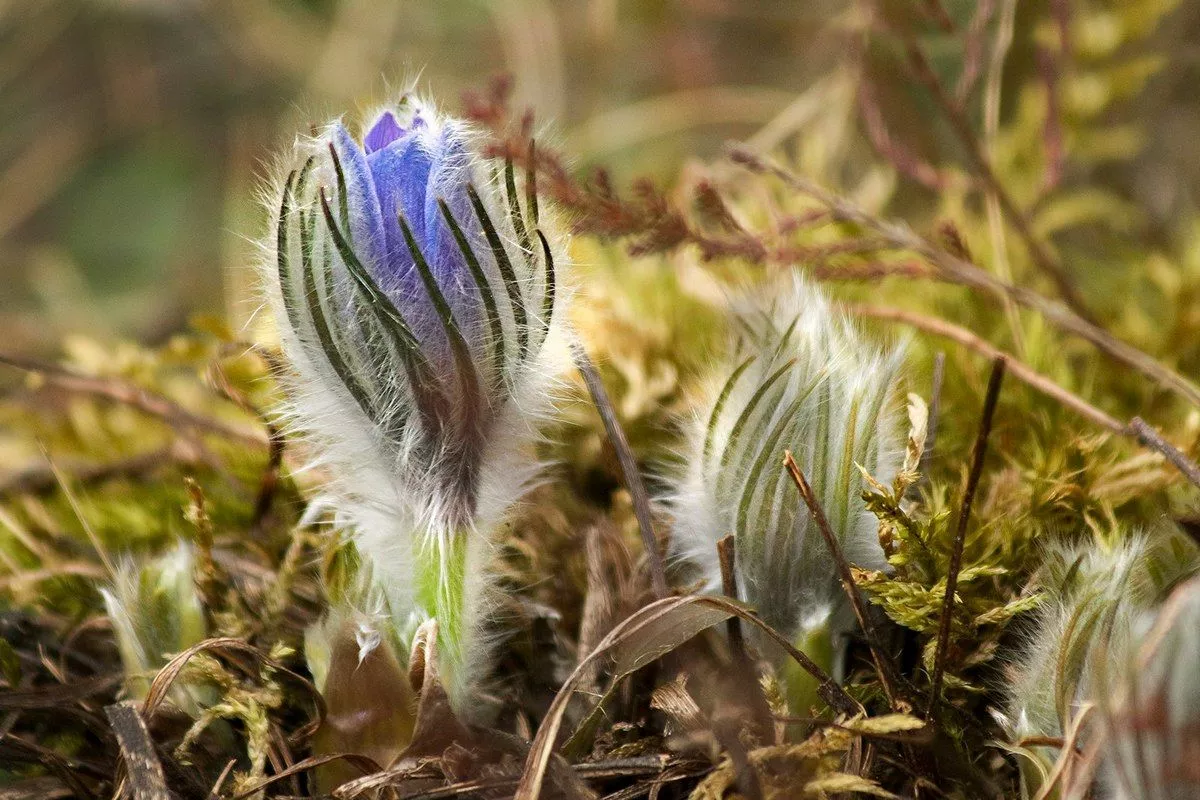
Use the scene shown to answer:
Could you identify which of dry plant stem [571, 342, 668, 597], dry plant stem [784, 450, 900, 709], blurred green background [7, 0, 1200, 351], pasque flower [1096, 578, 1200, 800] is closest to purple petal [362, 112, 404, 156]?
dry plant stem [571, 342, 668, 597]

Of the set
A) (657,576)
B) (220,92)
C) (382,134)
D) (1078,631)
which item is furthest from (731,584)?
(220,92)

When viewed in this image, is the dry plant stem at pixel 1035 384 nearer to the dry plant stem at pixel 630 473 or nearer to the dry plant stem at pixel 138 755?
the dry plant stem at pixel 630 473

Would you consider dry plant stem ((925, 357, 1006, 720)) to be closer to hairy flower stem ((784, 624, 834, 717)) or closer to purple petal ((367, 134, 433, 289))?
hairy flower stem ((784, 624, 834, 717))

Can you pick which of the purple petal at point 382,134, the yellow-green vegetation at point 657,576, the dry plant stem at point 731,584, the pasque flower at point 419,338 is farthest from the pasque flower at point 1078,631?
the purple petal at point 382,134

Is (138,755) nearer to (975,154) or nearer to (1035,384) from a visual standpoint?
(1035,384)

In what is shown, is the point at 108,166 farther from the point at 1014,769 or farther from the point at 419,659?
the point at 1014,769

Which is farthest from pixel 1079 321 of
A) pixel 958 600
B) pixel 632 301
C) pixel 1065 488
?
pixel 632 301
